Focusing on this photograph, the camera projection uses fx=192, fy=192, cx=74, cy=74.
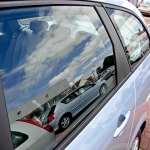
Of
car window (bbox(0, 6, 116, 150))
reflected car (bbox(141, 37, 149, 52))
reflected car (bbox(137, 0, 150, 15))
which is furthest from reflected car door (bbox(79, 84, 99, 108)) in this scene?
reflected car (bbox(137, 0, 150, 15))

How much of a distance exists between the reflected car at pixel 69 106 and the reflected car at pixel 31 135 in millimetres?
35

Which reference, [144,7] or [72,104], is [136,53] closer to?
[72,104]

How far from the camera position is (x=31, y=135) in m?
0.80

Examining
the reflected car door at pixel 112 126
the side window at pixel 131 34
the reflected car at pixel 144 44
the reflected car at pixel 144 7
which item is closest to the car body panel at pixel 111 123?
the reflected car door at pixel 112 126

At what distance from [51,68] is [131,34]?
44.1 inches

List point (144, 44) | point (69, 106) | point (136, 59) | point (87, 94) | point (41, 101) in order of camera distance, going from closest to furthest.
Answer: point (41, 101), point (69, 106), point (87, 94), point (136, 59), point (144, 44)

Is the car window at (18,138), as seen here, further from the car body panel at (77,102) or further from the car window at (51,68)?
the car body panel at (77,102)

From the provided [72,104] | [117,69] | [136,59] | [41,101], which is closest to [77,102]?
[72,104]

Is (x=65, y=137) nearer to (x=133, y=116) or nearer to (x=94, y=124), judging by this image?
(x=94, y=124)

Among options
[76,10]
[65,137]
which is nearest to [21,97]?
[65,137]

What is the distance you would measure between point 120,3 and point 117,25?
28 cm

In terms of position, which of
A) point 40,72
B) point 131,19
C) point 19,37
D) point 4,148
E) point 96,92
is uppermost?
point 131,19

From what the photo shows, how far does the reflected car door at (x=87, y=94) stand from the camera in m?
1.06

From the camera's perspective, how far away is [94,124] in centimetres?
102
